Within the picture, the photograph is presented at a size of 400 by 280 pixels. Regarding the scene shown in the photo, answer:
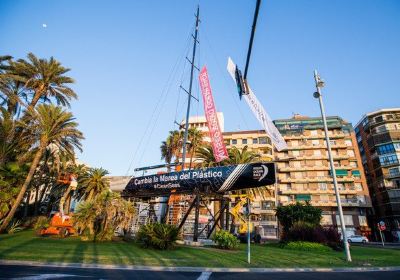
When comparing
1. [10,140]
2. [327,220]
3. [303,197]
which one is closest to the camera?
[10,140]

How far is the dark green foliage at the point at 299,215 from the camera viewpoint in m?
25.5

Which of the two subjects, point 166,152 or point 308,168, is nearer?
point 166,152

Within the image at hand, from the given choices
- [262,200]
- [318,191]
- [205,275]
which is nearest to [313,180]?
[318,191]

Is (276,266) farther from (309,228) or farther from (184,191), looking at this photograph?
(309,228)

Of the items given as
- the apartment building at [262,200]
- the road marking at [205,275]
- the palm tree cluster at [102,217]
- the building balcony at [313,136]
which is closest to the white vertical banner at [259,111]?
the road marking at [205,275]

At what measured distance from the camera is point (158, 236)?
49.3 ft

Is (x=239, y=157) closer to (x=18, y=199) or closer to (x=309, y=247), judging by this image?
(x=309, y=247)

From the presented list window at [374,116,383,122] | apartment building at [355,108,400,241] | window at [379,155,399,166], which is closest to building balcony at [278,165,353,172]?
window at [379,155,399,166]

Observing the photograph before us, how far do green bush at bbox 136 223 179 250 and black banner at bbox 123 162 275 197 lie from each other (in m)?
4.48

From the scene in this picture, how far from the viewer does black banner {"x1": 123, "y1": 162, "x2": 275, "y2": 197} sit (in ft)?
58.7

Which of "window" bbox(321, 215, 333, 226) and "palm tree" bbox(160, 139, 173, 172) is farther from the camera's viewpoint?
"window" bbox(321, 215, 333, 226)

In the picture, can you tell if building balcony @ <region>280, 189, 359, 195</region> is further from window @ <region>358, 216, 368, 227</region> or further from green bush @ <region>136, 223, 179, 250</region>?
green bush @ <region>136, 223, 179, 250</region>

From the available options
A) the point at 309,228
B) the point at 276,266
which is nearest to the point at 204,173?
the point at 276,266

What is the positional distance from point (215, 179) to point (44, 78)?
26564mm
